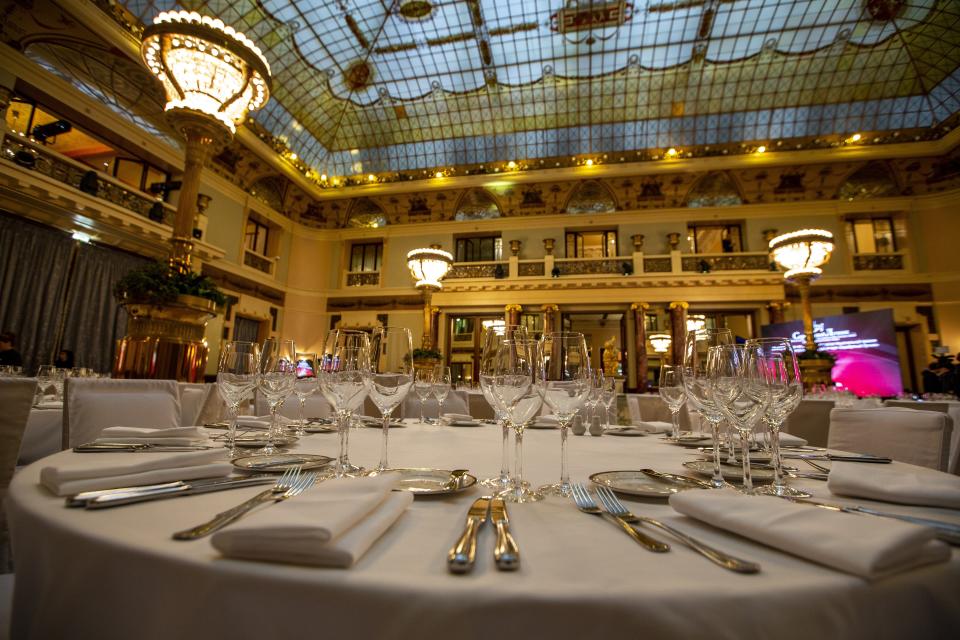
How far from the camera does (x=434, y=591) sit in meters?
0.38

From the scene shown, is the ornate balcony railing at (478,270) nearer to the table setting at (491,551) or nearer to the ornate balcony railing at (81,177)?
the ornate balcony railing at (81,177)

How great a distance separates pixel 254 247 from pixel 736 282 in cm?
1459

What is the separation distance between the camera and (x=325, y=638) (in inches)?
14.7

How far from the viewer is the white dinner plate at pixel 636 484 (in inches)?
30.8

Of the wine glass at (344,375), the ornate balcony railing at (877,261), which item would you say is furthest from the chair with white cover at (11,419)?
the ornate balcony railing at (877,261)

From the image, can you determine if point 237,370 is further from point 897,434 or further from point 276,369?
point 897,434

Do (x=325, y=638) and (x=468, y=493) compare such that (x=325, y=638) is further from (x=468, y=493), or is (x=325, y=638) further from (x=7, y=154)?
(x=7, y=154)

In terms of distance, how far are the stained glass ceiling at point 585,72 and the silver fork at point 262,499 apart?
11566 mm

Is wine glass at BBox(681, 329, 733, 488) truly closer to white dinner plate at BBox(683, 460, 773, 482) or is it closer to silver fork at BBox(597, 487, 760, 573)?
white dinner plate at BBox(683, 460, 773, 482)

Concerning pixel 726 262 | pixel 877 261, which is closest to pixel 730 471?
pixel 726 262

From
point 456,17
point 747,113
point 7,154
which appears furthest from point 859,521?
point 747,113

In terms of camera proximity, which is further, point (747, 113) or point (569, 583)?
point (747, 113)

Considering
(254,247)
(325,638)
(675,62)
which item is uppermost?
(675,62)

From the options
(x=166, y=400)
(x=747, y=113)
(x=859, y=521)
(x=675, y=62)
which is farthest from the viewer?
(x=747, y=113)
